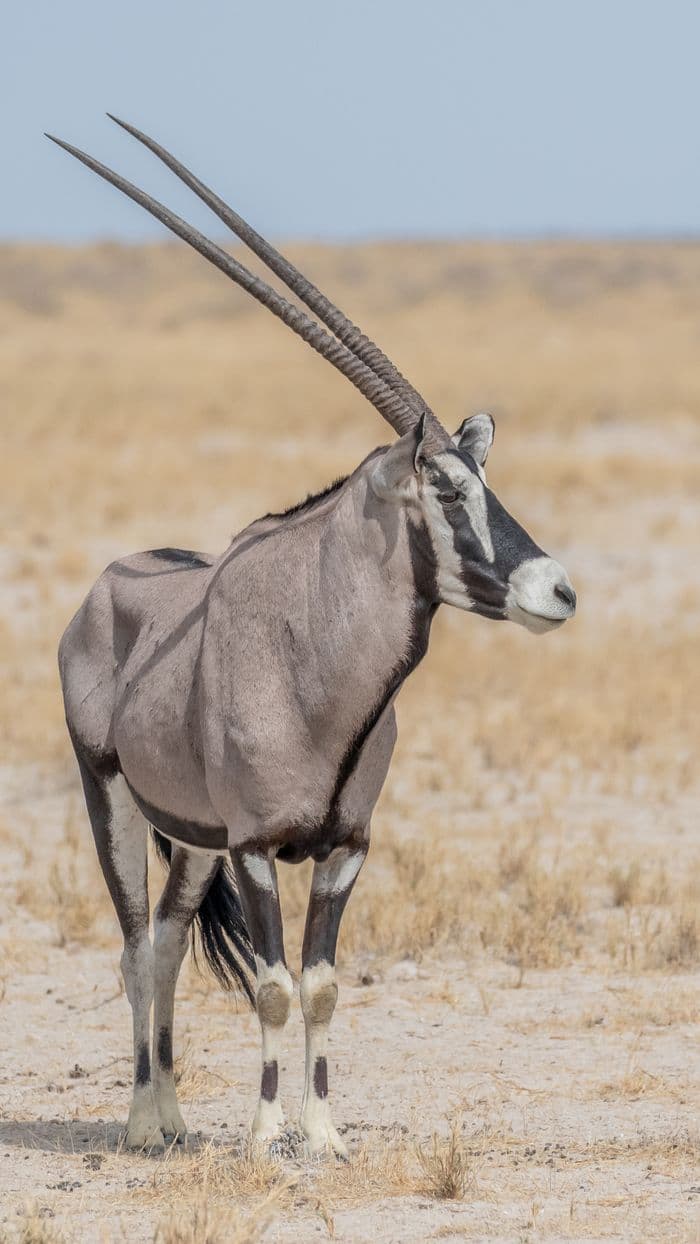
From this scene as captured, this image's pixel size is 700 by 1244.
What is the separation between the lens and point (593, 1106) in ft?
20.2

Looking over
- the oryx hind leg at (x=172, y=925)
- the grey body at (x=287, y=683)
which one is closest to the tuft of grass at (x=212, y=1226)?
the grey body at (x=287, y=683)

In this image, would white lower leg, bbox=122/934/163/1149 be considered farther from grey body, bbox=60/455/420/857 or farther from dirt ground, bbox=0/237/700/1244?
grey body, bbox=60/455/420/857

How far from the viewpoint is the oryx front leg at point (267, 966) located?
5070mm

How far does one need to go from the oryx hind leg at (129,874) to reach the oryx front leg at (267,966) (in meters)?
0.80

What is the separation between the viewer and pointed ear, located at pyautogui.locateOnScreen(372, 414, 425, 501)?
4859mm

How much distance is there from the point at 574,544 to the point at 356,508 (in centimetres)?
1307

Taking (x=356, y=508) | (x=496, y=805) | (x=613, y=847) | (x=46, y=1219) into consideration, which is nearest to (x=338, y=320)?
(x=356, y=508)

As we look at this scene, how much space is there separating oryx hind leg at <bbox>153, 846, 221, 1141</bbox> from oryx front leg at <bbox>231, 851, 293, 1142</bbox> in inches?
34.1

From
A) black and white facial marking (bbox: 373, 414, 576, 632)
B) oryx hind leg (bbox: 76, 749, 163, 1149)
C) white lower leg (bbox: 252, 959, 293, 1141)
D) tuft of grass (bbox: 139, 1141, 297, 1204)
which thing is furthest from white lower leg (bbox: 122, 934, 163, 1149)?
black and white facial marking (bbox: 373, 414, 576, 632)

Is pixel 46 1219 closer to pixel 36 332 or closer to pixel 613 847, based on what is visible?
pixel 613 847

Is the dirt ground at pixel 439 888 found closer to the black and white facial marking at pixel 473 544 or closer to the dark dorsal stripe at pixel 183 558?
the black and white facial marking at pixel 473 544

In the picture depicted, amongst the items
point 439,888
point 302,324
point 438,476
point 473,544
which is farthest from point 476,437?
point 439,888

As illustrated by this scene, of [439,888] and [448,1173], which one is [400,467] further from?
[439,888]

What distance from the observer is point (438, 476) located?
500 cm
